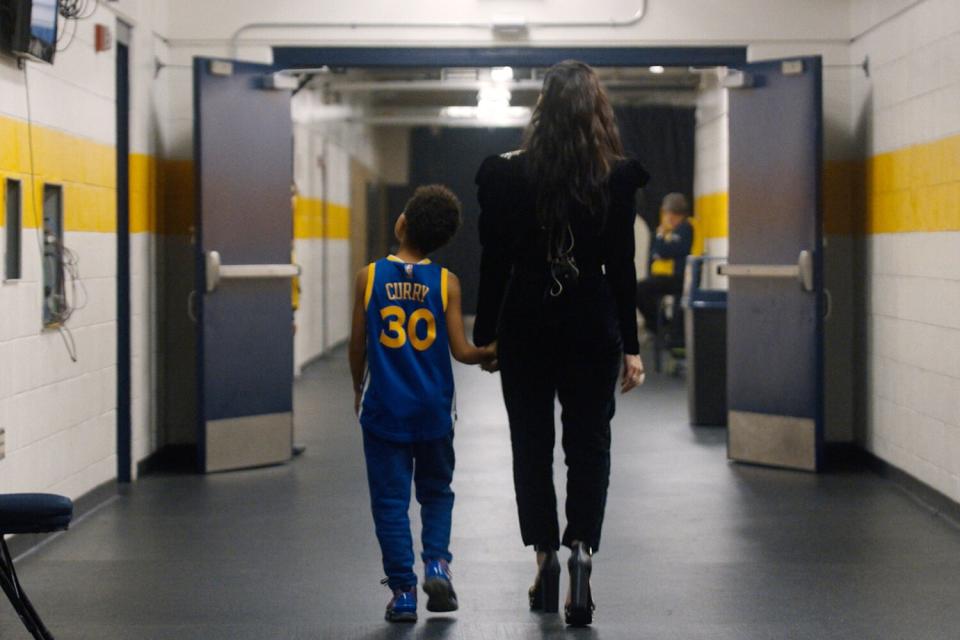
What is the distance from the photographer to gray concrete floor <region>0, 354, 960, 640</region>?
389cm

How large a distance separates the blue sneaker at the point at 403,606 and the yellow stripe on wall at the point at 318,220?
21.7 feet

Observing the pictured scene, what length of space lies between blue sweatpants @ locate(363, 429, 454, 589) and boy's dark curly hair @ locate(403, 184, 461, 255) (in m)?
0.52

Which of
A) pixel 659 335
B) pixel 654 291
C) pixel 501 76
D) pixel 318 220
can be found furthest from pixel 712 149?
pixel 318 220

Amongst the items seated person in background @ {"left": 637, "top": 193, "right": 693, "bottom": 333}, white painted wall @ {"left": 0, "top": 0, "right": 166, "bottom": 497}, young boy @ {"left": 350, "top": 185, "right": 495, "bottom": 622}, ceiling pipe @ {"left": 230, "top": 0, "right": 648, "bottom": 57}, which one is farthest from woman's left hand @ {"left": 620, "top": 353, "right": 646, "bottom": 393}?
seated person in background @ {"left": 637, "top": 193, "right": 693, "bottom": 333}

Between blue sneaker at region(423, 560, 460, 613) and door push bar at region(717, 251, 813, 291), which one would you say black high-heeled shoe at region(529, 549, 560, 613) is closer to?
blue sneaker at region(423, 560, 460, 613)

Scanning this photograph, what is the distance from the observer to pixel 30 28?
15.6 ft

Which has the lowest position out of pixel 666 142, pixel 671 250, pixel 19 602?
pixel 19 602

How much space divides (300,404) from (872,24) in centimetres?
453

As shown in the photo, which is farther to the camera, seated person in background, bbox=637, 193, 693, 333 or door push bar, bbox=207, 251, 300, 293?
seated person in background, bbox=637, 193, 693, 333

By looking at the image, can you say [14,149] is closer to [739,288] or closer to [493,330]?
[493,330]

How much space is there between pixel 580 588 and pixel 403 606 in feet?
1.54

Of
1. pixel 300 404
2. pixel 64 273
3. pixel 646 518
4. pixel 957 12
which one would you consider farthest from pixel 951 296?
pixel 300 404

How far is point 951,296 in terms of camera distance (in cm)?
559

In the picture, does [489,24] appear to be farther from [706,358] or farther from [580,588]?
[580,588]
